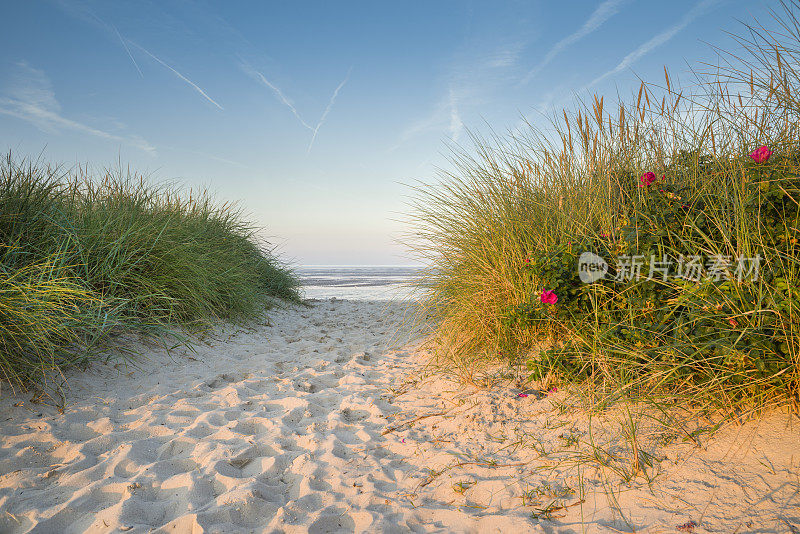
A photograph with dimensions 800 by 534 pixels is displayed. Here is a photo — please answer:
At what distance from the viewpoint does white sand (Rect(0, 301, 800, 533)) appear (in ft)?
5.34

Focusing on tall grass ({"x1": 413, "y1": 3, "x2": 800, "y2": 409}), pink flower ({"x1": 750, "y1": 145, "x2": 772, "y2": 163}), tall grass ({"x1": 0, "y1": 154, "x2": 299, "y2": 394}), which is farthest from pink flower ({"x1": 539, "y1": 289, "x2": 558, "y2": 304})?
tall grass ({"x1": 0, "y1": 154, "x2": 299, "y2": 394})

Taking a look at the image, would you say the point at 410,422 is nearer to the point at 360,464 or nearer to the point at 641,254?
the point at 360,464

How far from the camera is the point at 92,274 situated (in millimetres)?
3924

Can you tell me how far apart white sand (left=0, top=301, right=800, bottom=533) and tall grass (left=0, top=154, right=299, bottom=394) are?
1.02 feet

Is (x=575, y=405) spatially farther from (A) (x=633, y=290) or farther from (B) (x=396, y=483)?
(B) (x=396, y=483)

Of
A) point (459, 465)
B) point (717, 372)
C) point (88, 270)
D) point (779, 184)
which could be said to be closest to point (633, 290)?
point (717, 372)

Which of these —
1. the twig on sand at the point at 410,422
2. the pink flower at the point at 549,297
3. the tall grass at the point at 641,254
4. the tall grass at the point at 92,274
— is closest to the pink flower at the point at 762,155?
the tall grass at the point at 641,254

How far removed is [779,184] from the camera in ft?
7.49

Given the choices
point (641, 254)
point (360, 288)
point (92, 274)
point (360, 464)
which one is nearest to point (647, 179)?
point (641, 254)

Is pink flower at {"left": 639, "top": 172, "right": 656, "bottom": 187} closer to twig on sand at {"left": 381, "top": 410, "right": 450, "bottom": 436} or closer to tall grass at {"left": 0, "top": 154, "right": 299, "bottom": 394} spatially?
twig on sand at {"left": 381, "top": 410, "right": 450, "bottom": 436}

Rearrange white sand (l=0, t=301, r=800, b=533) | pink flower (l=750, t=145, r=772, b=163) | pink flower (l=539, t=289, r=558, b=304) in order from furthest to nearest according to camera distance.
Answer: pink flower (l=539, t=289, r=558, b=304), pink flower (l=750, t=145, r=772, b=163), white sand (l=0, t=301, r=800, b=533)

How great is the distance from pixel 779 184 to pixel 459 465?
2298mm

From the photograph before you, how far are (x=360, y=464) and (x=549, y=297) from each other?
5.32 ft

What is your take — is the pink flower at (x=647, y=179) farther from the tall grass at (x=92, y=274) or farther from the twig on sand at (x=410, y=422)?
the tall grass at (x=92, y=274)
